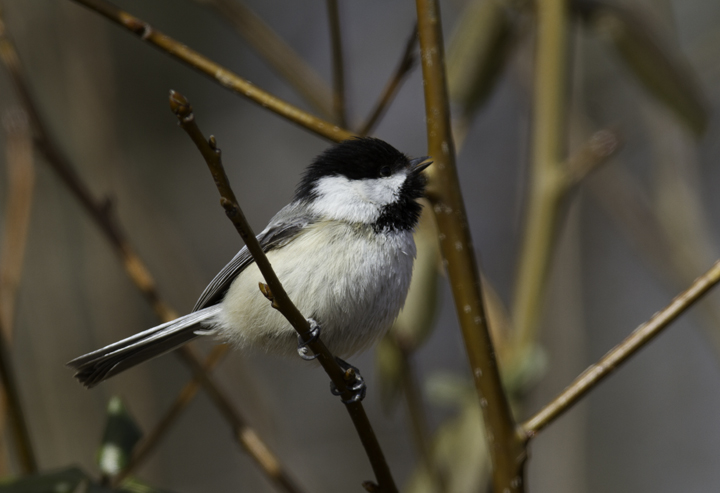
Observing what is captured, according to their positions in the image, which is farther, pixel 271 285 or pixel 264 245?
pixel 264 245

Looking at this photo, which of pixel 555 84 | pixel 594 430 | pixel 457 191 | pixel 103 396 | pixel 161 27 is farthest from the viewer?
pixel 161 27

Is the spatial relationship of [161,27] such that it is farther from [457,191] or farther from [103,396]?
[457,191]

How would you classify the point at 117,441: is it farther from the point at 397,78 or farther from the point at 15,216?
the point at 397,78

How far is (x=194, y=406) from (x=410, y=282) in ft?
8.95

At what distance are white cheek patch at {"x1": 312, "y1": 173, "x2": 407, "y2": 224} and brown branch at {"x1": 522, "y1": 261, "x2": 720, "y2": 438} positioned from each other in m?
0.65

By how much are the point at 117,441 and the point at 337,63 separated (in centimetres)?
93

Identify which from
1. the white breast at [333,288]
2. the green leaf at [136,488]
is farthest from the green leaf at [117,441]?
the white breast at [333,288]

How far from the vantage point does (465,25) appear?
159cm

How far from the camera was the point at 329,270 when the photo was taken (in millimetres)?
1437

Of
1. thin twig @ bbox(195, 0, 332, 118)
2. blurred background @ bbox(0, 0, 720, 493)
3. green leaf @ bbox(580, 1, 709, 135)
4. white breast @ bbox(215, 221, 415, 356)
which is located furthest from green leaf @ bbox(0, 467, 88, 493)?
green leaf @ bbox(580, 1, 709, 135)

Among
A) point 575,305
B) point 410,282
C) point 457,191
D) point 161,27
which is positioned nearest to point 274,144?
point 161,27

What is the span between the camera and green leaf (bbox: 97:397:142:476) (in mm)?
1012

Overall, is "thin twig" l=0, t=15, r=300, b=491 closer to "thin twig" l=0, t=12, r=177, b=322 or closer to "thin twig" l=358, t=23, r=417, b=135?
"thin twig" l=0, t=12, r=177, b=322

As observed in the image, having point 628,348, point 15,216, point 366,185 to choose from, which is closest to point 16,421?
point 15,216
